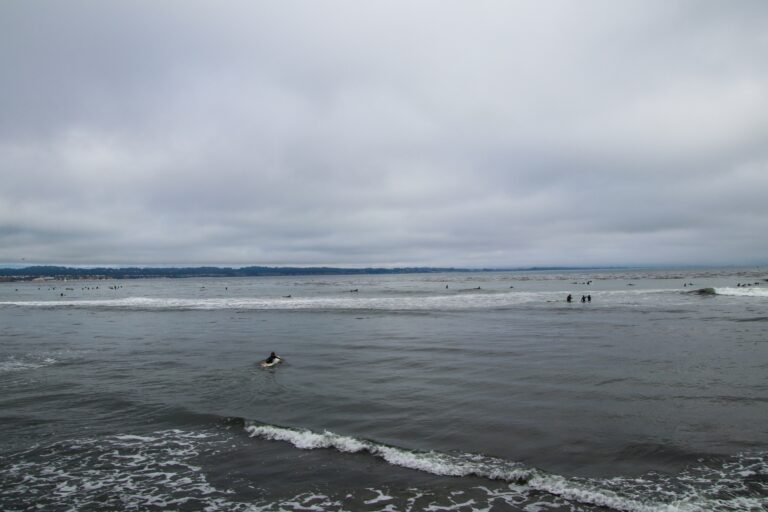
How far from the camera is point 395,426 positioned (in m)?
11.4

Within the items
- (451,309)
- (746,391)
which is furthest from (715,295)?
(746,391)

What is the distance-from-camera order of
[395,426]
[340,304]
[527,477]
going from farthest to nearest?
[340,304] < [395,426] < [527,477]

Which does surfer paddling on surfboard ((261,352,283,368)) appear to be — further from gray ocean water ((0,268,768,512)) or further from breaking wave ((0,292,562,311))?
breaking wave ((0,292,562,311))

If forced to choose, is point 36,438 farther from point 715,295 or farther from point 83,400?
point 715,295

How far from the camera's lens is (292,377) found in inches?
683

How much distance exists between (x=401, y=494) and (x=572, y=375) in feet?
34.7

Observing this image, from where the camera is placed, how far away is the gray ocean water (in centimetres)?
809

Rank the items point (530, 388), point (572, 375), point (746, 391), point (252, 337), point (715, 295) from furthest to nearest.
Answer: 1. point (715, 295)
2. point (252, 337)
3. point (572, 375)
4. point (530, 388)
5. point (746, 391)

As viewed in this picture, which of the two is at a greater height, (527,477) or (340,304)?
(527,477)

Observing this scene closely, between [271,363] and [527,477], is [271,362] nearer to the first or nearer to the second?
[271,363]

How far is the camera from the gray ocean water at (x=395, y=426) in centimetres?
809

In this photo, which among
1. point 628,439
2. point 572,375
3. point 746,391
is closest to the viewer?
point 628,439

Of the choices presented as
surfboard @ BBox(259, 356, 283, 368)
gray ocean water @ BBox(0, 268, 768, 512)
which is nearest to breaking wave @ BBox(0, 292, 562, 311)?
gray ocean water @ BBox(0, 268, 768, 512)

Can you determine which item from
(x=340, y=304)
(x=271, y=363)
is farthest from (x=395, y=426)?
(x=340, y=304)
